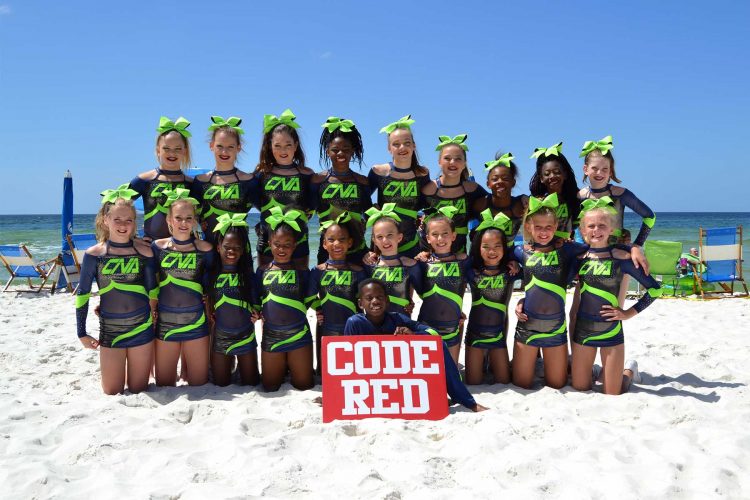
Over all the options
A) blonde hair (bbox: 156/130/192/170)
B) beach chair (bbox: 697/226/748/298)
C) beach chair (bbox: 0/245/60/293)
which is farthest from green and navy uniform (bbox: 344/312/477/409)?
beach chair (bbox: 0/245/60/293)

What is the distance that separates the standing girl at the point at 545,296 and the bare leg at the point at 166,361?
3.12m

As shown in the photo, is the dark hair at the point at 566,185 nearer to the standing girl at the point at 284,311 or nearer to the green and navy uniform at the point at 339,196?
the green and navy uniform at the point at 339,196

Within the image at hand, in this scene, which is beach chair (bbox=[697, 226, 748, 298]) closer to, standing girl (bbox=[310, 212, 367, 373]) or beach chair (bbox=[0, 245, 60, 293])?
standing girl (bbox=[310, 212, 367, 373])

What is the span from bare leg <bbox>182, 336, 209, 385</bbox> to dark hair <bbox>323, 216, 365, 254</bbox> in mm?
1495

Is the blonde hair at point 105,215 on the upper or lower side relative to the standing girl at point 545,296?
upper

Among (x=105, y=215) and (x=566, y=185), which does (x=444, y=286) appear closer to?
(x=566, y=185)

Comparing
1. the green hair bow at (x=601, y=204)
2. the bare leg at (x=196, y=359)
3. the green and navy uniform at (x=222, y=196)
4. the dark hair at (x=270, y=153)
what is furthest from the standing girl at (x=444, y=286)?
the bare leg at (x=196, y=359)

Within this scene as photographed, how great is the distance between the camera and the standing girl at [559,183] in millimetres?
5191

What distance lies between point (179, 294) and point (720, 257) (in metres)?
11.1

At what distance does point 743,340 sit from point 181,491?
6979mm

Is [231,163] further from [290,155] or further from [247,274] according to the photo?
[247,274]

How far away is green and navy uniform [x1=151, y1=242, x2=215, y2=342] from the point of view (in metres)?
4.67

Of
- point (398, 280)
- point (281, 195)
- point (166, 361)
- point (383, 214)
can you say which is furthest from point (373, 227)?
point (166, 361)

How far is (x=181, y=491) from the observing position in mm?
2842
